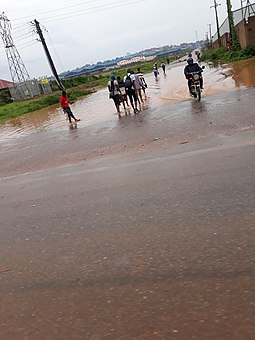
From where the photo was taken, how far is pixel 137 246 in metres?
4.21

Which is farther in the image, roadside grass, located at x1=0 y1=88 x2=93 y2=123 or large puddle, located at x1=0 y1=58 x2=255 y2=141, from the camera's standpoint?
roadside grass, located at x1=0 y1=88 x2=93 y2=123

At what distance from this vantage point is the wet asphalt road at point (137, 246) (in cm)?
305

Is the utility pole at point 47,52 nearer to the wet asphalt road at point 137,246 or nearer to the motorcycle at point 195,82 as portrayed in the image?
the motorcycle at point 195,82

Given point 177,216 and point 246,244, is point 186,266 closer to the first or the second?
point 246,244

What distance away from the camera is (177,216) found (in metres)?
4.76

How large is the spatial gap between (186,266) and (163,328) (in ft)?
2.79

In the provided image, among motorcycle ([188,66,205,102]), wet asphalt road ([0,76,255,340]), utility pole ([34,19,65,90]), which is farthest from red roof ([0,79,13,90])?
wet asphalt road ([0,76,255,340])

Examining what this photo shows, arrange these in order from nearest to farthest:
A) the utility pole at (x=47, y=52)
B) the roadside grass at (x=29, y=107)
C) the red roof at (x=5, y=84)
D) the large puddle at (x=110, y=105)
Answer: the large puddle at (x=110, y=105)
the roadside grass at (x=29, y=107)
the utility pole at (x=47, y=52)
the red roof at (x=5, y=84)

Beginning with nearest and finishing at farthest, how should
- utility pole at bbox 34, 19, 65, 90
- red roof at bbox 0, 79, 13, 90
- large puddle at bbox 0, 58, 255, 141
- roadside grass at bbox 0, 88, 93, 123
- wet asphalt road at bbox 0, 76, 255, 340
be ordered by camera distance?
wet asphalt road at bbox 0, 76, 255, 340
large puddle at bbox 0, 58, 255, 141
roadside grass at bbox 0, 88, 93, 123
utility pole at bbox 34, 19, 65, 90
red roof at bbox 0, 79, 13, 90

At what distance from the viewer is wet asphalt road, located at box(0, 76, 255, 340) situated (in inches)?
120

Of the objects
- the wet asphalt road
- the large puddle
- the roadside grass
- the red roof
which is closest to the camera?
the wet asphalt road

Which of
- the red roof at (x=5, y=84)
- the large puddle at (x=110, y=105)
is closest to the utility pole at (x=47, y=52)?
the large puddle at (x=110, y=105)

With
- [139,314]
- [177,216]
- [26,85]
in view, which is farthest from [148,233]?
[26,85]

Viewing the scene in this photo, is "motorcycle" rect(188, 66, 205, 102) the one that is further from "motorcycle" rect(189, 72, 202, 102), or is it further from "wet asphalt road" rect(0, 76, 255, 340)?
"wet asphalt road" rect(0, 76, 255, 340)
